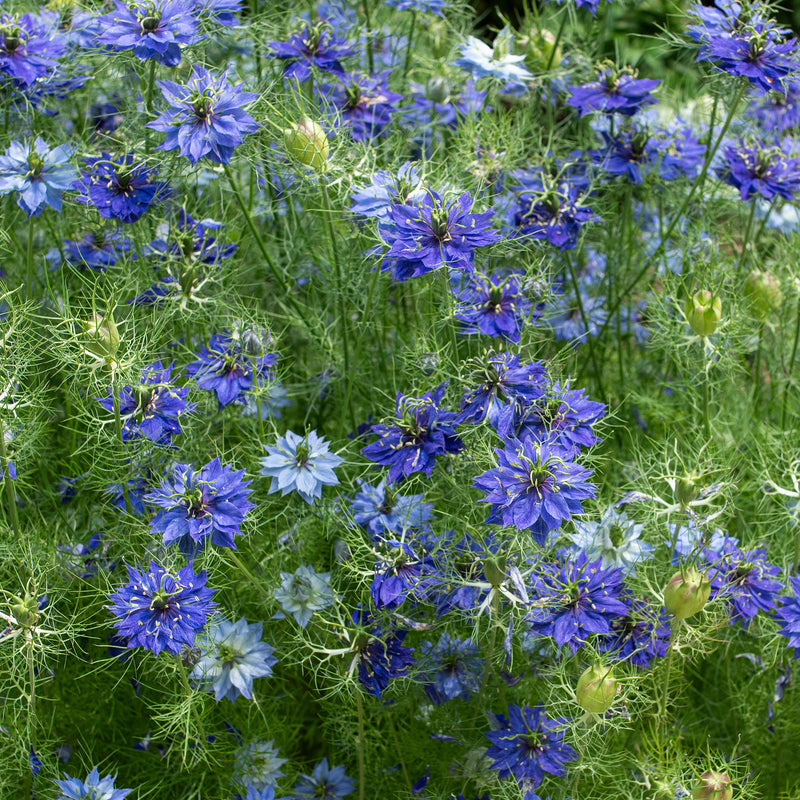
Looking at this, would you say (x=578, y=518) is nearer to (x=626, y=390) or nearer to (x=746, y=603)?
(x=746, y=603)

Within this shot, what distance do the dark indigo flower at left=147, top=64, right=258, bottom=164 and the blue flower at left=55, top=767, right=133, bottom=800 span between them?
1.02m

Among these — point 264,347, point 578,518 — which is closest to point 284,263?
point 264,347

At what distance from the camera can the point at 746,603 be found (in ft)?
5.37

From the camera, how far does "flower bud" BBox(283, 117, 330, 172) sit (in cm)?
166

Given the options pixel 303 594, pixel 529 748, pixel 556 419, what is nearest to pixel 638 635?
pixel 529 748

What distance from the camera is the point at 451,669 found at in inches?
66.2

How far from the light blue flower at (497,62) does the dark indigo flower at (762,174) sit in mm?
511

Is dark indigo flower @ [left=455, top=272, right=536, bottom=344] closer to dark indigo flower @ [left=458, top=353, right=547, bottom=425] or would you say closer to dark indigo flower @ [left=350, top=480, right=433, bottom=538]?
dark indigo flower @ [left=458, top=353, right=547, bottom=425]

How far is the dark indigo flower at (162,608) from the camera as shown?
1.38 metres

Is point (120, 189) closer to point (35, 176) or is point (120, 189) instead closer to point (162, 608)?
point (35, 176)

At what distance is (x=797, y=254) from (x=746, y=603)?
0.98 meters

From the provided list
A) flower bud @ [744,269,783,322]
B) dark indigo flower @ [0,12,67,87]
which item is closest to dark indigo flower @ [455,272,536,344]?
flower bud @ [744,269,783,322]

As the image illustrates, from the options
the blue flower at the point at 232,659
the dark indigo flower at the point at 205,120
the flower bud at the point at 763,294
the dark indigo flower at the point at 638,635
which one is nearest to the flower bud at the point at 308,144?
the dark indigo flower at the point at 205,120

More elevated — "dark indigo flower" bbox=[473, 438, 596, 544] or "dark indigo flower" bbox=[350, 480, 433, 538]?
"dark indigo flower" bbox=[473, 438, 596, 544]
